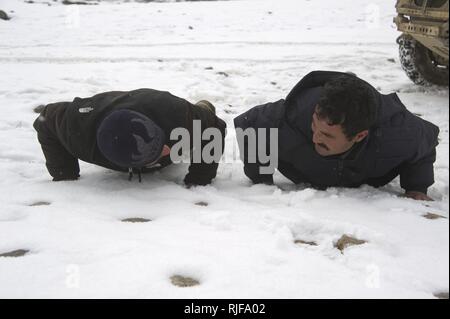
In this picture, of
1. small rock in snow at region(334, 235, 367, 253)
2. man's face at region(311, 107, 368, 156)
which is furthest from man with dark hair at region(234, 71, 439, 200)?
small rock in snow at region(334, 235, 367, 253)

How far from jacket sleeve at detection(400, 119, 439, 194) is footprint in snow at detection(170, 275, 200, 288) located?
149cm

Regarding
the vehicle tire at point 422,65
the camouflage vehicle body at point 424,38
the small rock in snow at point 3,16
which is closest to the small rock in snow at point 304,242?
the camouflage vehicle body at point 424,38

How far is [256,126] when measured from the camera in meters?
2.59

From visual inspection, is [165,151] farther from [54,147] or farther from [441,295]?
[441,295]

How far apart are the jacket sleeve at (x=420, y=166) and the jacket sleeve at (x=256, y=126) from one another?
786 mm

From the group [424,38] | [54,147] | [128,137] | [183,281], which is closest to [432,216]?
[183,281]

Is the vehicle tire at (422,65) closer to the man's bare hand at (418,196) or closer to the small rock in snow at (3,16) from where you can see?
the man's bare hand at (418,196)

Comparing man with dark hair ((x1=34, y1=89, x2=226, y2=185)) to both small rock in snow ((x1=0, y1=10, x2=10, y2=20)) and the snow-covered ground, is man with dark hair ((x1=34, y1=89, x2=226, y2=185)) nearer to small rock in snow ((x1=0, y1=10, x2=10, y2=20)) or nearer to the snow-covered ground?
the snow-covered ground

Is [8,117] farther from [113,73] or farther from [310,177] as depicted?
[310,177]

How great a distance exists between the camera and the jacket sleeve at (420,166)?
7.77ft

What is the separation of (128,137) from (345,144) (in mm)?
1087

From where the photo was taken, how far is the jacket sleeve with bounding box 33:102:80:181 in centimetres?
249
